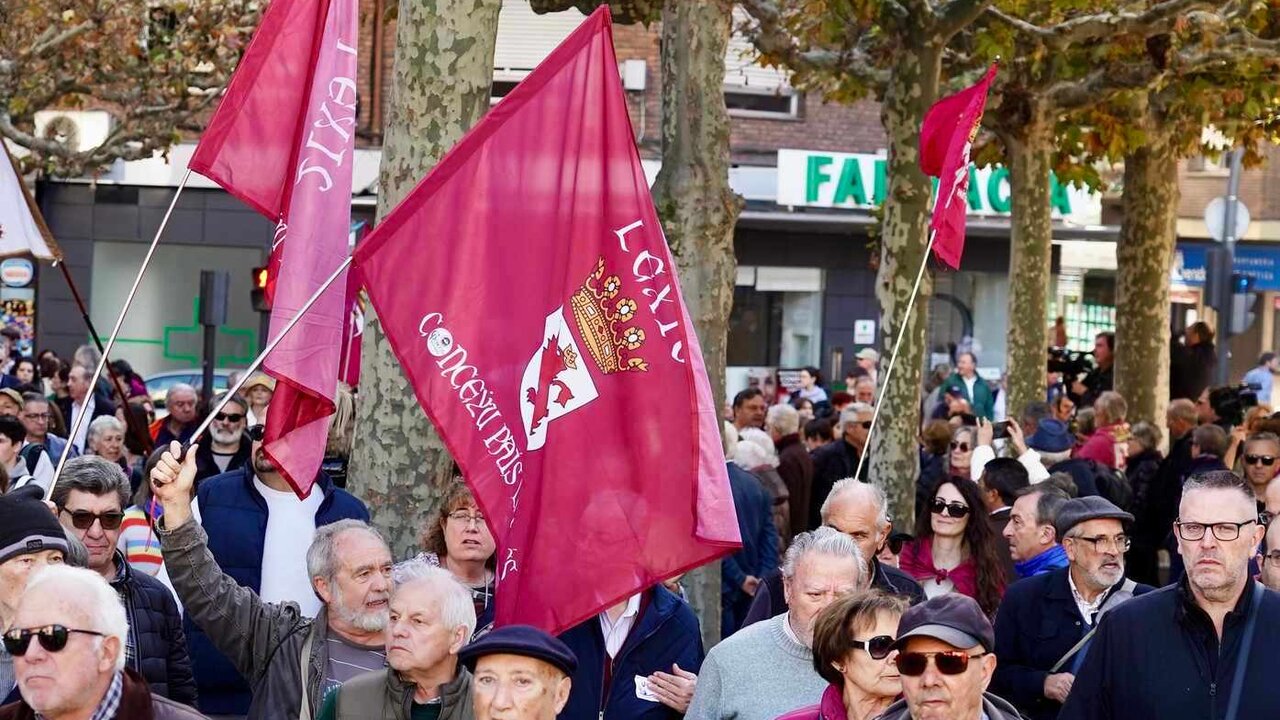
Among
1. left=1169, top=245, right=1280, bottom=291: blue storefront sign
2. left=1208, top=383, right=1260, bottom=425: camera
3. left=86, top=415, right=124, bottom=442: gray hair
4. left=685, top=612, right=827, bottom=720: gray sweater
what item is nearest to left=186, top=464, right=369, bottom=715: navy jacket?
left=685, top=612, right=827, bottom=720: gray sweater

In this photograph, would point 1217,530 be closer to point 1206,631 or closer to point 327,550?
point 1206,631

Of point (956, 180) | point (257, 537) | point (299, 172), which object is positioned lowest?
Result: point (257, 537)

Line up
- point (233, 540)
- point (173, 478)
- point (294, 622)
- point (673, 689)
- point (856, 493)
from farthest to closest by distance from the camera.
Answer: point (233, 540)
point (856, 493)
point (673, 689)
point (294, 622)
point (173, 478)

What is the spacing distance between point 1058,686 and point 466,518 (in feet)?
7.10

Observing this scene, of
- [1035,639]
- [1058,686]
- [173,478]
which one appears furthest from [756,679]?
[173,478]

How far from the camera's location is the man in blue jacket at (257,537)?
7789 mm

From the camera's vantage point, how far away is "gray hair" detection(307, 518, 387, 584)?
20.9 ft

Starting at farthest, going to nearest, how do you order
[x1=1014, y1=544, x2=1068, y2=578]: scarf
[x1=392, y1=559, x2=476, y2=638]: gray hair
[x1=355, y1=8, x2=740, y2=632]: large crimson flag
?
[x1=1014, y1=544, x2=1068, y2=578]: scarf
[x1=355, y1=8, x2=740, y2=632]: large crimson flag
[x1=392, y1=559, x2=476, y2=638]: gray hair

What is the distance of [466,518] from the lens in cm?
728

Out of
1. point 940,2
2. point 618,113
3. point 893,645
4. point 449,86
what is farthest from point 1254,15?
point 893,645

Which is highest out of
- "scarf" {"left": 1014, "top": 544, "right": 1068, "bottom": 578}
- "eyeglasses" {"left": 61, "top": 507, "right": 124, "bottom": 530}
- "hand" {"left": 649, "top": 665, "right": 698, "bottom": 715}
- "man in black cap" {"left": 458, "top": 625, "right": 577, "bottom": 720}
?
"eyeglasses" {"left": 61, "top": 507, "right": 124, "bottom": 530}

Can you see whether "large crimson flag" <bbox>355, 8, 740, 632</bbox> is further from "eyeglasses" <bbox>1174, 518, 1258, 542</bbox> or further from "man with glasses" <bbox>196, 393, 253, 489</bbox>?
"man with glasses" <bbox>196, 393, 253, 489</bbox>

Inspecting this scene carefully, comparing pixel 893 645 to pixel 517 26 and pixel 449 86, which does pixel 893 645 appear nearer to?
pixel 449 86

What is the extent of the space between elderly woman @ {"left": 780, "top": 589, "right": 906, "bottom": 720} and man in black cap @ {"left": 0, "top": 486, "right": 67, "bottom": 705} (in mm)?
2130
